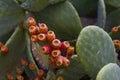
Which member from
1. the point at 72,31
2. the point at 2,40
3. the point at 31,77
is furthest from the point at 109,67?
the point at 2,40

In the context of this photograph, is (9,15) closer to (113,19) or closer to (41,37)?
(41,37)

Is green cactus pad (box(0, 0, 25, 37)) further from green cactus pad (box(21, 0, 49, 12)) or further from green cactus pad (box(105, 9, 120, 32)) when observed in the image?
green cactus pad (box(105, 9, 120, 32))

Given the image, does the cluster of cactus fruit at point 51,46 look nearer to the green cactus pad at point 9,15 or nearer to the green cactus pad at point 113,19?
the green cactus pad at point 9,15

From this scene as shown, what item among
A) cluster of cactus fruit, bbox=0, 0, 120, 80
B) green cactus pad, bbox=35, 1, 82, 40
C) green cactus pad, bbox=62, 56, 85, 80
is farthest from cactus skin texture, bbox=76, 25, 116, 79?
green cactus pad, bbox=35, 1, 82, 40

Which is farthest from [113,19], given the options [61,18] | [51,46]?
[51,46]

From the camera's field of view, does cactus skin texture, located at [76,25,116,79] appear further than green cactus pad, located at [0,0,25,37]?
No

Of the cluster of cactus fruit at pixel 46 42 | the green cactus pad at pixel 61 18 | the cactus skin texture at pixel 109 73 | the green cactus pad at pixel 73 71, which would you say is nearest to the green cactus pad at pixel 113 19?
the cluster of cactus fruit at pixel 46 42

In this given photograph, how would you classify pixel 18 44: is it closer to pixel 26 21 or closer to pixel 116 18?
pixel 26 21
